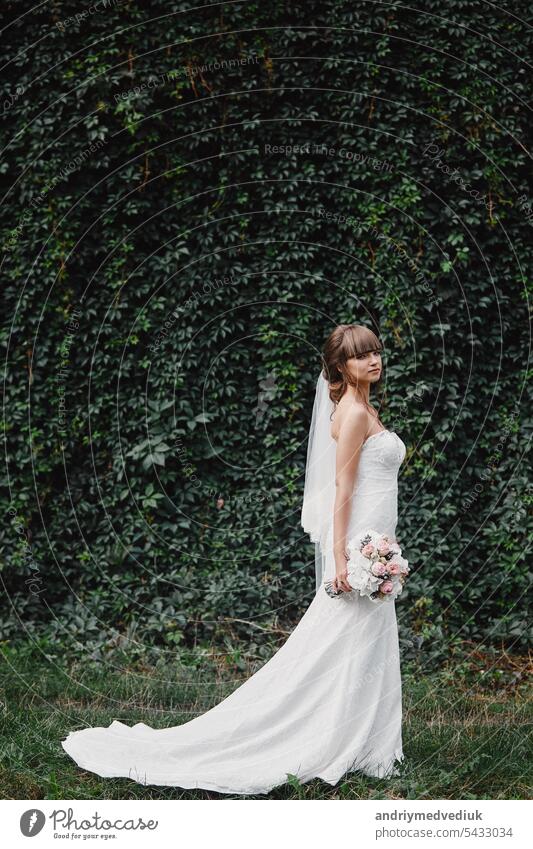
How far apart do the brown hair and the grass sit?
2085 millimetres

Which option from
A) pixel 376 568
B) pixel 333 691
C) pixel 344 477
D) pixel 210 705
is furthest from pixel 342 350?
pixel 210 705

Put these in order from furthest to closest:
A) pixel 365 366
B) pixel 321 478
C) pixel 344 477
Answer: pixel 321 478, pixel 365 366, pixel 344 477

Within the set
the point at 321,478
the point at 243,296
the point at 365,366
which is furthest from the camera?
the point at 243,296

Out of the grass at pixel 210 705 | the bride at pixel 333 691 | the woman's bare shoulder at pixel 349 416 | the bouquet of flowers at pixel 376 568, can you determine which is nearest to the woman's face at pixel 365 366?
the bride at pixel 333 691

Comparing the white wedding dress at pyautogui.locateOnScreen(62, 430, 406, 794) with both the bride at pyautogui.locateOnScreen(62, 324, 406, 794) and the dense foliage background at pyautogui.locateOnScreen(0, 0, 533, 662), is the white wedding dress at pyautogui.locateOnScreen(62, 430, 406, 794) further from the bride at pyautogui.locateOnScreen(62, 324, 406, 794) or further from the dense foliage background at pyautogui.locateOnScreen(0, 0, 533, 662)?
the dense foliage background at pyautogui.locateOnScreen(0, 0, 533, 662)

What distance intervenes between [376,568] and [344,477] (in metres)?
0.49

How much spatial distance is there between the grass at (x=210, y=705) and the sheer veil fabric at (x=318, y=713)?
96 millimetres

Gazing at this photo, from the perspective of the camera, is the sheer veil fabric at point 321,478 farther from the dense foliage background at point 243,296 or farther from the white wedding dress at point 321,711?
the dense foliage background at point 243,296

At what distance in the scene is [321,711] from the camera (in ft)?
13.9

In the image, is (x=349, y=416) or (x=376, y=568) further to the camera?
(x=349, y=416)

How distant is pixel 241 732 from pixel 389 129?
15.3 ft

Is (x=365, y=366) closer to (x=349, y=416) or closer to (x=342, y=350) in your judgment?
(x=342, y=350)

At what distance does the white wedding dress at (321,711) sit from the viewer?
13.6 ft

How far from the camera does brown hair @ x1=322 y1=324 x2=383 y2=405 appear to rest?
431cm
